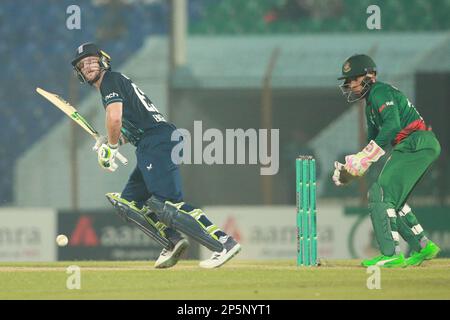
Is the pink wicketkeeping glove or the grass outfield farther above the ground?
the pink wicketkeeping glove

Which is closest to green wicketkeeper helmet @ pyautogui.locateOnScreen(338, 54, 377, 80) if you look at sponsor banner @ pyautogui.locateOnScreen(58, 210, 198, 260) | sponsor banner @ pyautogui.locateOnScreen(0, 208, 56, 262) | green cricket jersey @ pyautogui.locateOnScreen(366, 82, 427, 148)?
green cricket jersey @ pyautogui.locateOnScreen(366, 82, 427, 148)

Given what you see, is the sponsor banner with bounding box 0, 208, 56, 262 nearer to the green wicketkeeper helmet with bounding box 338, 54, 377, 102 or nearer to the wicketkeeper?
the wicketkeeper

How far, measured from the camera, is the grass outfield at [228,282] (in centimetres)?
659

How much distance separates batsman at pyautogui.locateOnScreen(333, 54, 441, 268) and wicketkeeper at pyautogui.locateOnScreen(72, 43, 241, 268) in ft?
3.10

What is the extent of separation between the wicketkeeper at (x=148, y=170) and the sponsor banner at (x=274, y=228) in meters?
4.15

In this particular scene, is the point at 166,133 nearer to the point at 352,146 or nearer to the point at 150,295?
the point at 150,295

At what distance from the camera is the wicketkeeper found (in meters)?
7.41

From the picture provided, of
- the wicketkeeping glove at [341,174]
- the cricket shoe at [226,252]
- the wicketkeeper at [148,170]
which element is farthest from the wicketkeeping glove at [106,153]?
the wicketkeeping glove at [341,174]

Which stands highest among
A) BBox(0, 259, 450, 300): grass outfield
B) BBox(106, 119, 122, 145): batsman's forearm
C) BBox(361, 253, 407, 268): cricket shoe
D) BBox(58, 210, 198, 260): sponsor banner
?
BBox(106, 119, 122, 145): batsman's forearm

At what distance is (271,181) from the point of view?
12680 millimetres

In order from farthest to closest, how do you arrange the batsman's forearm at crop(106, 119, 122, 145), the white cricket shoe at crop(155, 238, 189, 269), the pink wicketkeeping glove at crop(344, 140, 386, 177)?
the white cricket shoe at crop(155, 238, 189, 269) < the pink wicketkeeping glove at crop(344, 140, 386, 177) < the batsman's forearm at crop(106, 119, 122, 145)

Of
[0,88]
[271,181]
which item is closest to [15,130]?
[0,88]

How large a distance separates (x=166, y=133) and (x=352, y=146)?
537 cm

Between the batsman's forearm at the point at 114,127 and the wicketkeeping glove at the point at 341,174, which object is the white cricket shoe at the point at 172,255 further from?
the wicketkeeping glove at the point at 341,174
